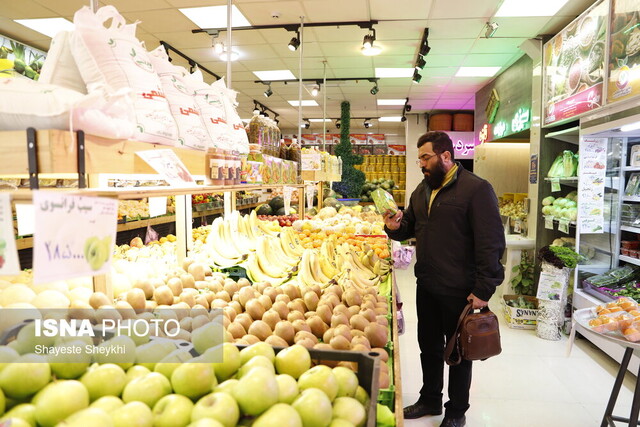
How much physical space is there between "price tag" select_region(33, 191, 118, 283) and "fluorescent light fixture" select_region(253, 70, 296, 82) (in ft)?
25.4

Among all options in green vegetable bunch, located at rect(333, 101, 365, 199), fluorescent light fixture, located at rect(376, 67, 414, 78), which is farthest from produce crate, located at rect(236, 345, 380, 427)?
green vegetable bunch, located at rect(333, 101, 365, 199)

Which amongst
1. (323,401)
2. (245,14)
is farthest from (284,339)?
(245,14)

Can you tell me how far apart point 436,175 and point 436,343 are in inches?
46.3

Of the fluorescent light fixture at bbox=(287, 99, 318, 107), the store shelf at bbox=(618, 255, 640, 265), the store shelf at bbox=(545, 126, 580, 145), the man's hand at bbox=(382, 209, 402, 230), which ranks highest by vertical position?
the fluorescent light fixture at bbox=(287, 99, 318, 107)

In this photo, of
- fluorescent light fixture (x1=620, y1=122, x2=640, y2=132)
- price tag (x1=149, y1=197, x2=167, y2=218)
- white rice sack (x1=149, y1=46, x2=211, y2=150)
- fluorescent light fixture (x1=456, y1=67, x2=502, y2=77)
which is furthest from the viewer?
fluorescent light fixture (x1=456, y1=67, x2=502, y2=77)

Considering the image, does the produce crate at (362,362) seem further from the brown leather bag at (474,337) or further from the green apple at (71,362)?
the brown leather bag at (474,337)

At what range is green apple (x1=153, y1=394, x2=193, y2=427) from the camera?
36.0 inches

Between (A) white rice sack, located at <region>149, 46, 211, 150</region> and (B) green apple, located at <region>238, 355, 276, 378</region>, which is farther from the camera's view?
(A) white rice sack, located at <region>149, 46, 211, 150</region>

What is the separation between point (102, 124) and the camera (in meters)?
1.18

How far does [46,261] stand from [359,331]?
1.23 meters

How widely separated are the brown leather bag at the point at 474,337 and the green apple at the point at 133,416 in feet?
6.93

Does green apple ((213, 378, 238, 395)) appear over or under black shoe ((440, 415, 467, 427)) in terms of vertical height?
over

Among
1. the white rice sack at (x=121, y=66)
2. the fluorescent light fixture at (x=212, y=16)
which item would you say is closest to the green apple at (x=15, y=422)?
the white rice sack at (x=121, y=66)

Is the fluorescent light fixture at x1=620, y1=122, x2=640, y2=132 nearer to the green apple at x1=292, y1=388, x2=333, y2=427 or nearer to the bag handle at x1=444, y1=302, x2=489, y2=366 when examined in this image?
the bag handle at x1=444, y1=302, x2=489, y2=366
